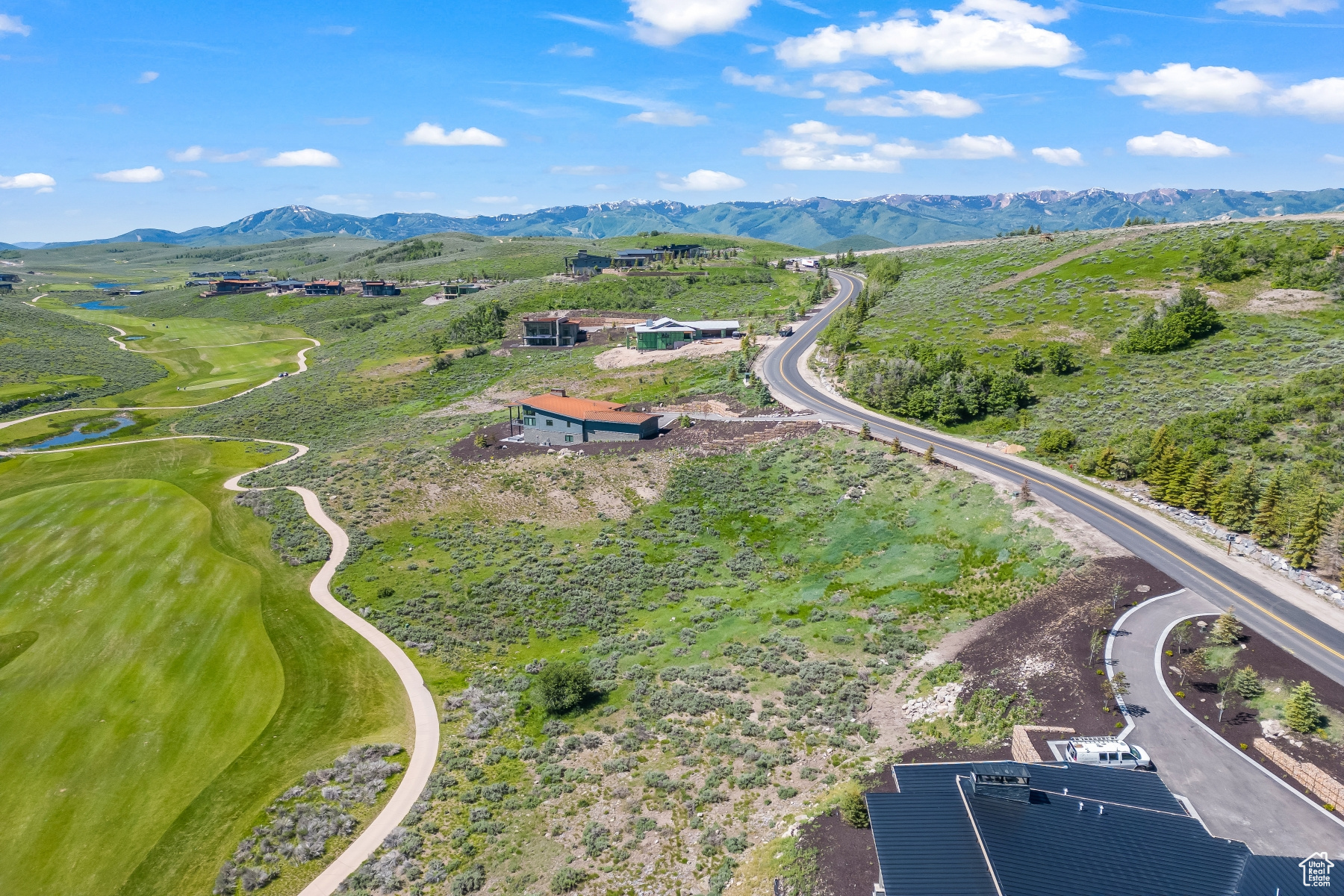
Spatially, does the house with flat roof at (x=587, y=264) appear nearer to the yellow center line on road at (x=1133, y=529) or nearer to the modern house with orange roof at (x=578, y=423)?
the modern house with orange roof at (x=578, y=423)

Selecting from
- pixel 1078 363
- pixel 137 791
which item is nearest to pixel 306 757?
pixel 137 791

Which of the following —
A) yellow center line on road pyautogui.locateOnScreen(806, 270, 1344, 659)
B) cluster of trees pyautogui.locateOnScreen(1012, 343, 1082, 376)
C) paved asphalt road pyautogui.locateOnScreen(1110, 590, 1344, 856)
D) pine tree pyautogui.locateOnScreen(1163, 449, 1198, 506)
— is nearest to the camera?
paved asphalt road pyautogui.locateOnScreen(1110, 590, 1344, 856)

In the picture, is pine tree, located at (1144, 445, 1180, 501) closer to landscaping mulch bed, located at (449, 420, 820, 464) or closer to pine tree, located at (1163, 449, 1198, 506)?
pine tree, located at (1163, 449, 1198, 506)

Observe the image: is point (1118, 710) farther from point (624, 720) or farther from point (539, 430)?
point (539, 430)

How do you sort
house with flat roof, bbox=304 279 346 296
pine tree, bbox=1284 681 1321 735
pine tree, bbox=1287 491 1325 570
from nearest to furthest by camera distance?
1. pine tree, bbox=1284 681 1321 735
2. pine tree, bbox=1287 491 1325 570
3. house with flat roof, bbox=304 279 346 296

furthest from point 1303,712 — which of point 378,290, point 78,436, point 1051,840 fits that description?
point 378,290
